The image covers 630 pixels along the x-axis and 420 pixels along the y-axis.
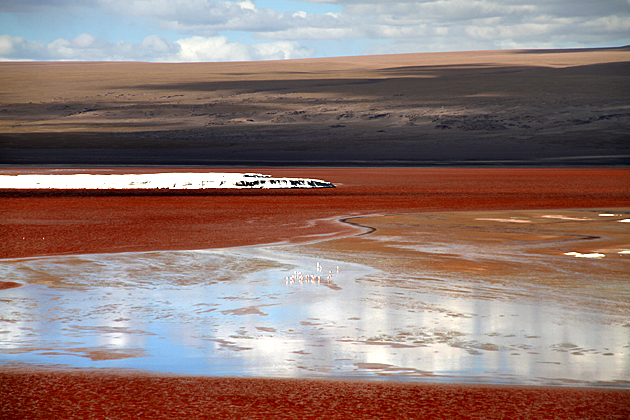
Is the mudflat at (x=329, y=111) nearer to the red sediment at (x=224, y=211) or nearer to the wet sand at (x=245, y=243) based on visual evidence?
the red sediment at (x=224, y=211)

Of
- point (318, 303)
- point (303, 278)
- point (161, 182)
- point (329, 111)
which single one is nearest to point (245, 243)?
point (303, 278)

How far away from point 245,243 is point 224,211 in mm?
5372

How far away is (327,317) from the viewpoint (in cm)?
544

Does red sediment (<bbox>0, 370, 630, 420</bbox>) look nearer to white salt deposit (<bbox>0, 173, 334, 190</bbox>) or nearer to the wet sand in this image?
the wet sand

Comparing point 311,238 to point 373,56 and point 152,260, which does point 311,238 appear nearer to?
point 152,260

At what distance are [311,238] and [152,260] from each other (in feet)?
8.61

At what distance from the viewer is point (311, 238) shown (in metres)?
10.2

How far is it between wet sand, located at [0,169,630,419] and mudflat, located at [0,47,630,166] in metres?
27.8

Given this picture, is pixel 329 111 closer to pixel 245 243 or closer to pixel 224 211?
pixel 224 211

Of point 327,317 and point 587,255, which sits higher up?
point 327,317

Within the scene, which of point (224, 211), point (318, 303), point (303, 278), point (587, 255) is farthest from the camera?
point (224, 211)

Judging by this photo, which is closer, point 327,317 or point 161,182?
point 327,317

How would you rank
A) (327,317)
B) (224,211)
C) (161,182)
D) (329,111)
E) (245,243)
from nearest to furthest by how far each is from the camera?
(327,317) → (245,243) → (224,211) → (161,182) → (329,111)

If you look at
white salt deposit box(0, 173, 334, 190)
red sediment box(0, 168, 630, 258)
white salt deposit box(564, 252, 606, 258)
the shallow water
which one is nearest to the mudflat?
white salt deposit box(0, 173, 334, 190)
